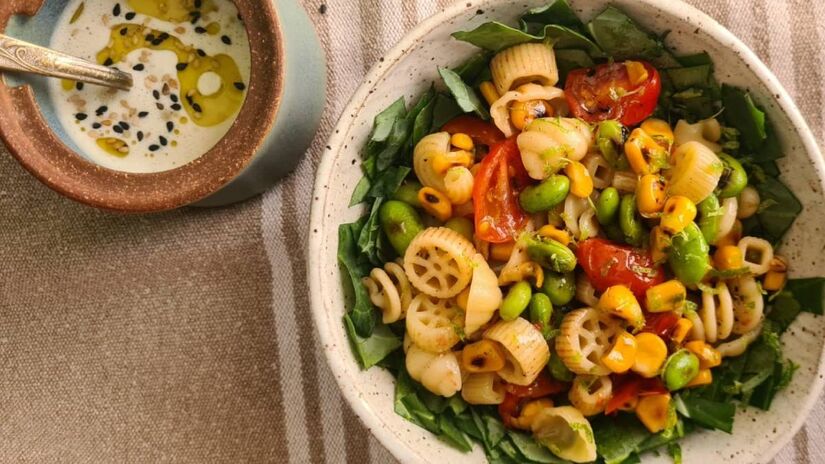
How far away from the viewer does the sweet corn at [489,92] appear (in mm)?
1326

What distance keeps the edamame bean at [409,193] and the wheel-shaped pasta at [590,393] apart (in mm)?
383

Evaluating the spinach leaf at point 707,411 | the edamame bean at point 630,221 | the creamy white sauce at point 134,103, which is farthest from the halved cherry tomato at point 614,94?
the creamy white sauce at point 134,103

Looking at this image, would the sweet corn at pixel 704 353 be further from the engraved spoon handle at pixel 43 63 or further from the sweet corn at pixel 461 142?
the engraved spoon handle at pixel 43 63

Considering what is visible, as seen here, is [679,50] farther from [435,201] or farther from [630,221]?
[435,201]

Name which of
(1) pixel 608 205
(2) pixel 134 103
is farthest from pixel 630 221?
(2) pixel 134 103

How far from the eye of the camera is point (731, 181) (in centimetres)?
125

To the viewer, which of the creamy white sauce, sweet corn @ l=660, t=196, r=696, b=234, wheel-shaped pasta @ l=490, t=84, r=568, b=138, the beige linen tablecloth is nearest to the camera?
sweet corn @ l=660, t=196, r=696, b=234

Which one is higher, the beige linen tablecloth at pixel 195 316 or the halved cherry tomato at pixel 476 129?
the halved cherry tomato at pixel 476 129

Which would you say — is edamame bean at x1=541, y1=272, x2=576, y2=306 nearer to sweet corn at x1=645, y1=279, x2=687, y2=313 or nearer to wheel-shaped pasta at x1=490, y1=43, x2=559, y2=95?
sweet corn at x1=645, y1=279, x2=687, y2=313

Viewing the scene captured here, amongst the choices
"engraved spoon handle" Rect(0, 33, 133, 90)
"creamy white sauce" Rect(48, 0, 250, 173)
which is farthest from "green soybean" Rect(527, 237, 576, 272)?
"engraved spoon handle" Rect(0, 33, 133, 90)

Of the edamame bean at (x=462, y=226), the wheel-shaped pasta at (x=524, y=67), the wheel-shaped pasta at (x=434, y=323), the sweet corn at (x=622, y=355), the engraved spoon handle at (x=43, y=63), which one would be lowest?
the sweet corn at (x=622, y=355)

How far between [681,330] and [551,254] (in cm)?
24

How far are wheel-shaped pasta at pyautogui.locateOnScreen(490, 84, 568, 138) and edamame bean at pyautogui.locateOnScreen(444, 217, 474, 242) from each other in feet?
0.50

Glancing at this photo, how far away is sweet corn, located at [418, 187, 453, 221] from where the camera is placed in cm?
128
